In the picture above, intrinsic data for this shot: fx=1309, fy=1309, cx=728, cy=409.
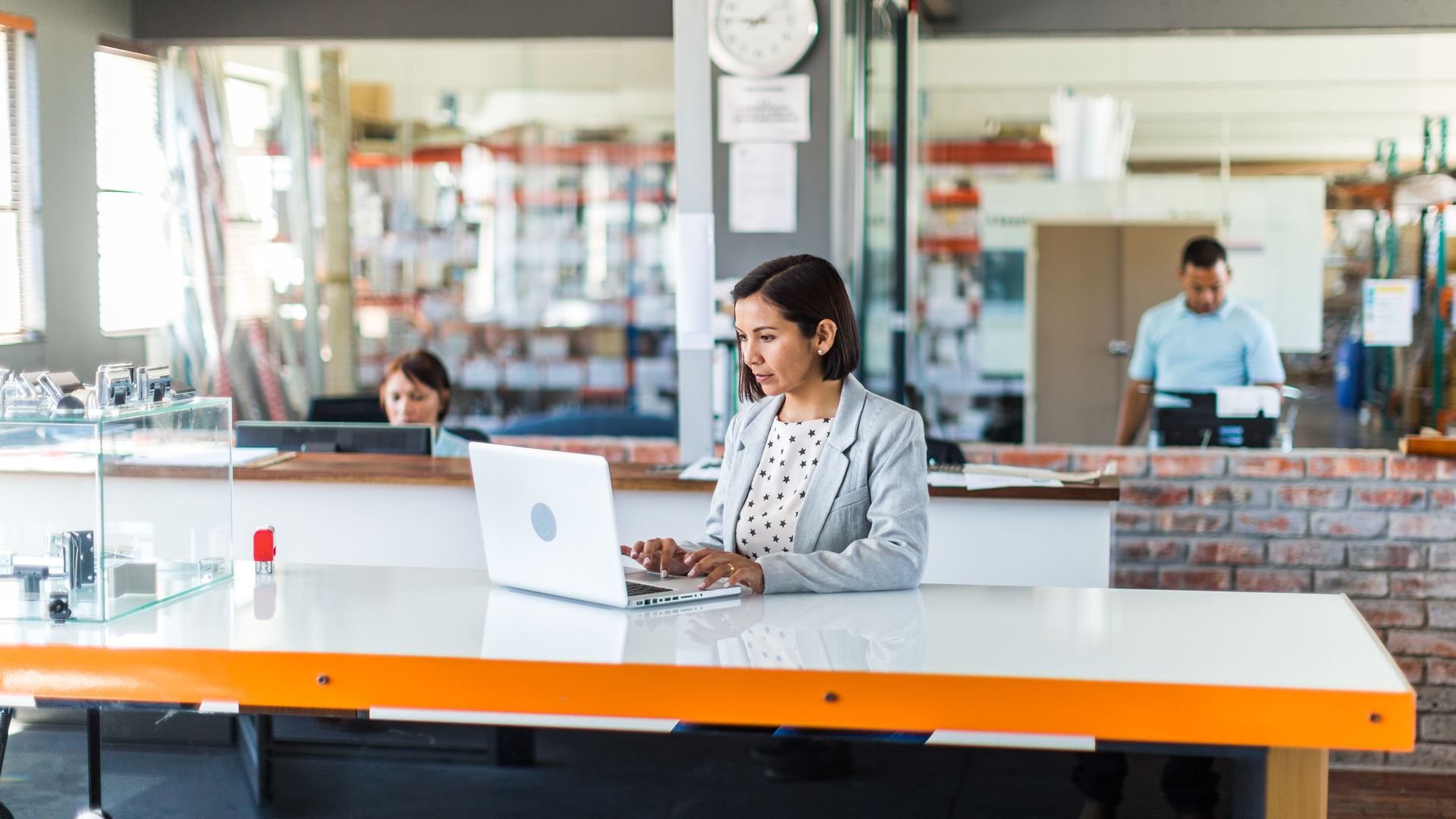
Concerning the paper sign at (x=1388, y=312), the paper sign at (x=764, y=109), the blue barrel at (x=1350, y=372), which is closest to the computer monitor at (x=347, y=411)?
the paper sign at (x=764, y=109)

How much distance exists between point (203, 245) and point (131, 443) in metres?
4.80

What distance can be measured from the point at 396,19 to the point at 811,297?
4.29 metres

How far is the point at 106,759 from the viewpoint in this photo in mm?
2023

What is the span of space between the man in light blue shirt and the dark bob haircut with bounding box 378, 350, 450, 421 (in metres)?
2.78

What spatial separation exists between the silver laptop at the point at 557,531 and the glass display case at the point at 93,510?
0.55 metres

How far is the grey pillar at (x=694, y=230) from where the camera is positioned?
11.3 ft

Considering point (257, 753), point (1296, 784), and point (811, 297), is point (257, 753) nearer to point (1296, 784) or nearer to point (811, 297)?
point (811, 297)

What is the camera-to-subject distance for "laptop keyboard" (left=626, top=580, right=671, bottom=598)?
2090mm

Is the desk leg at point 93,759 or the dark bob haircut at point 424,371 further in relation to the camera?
the dark bob haircut at point 424,371

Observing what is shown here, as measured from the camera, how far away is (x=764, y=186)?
3980 mm

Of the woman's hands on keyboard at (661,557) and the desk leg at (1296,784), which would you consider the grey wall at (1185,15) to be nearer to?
the woman's hands on keyboard at (661,557)

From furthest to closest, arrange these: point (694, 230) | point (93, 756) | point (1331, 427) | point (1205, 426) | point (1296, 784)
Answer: point (1331, 427)
point (1205, 426)
point (694, 230)
point (93, 756)
point (1296, 784)

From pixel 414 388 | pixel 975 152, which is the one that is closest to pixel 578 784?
pixel 414 388

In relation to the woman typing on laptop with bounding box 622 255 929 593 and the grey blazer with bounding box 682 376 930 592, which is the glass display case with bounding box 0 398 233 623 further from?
the grey blazer with bounding box 682 376 930 592
